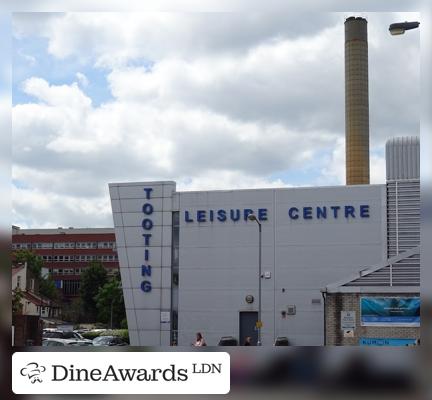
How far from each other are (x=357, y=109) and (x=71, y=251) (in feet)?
196

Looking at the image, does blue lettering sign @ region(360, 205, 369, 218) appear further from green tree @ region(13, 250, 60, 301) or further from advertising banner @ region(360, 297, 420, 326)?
green tree @ region(13, 250, 60, 301)

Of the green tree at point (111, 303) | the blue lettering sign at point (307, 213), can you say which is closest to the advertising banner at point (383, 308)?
the blue lettering sign at point (307, 213)

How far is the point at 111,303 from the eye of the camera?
Answer: 77.1 m

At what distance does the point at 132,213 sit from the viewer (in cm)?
4484

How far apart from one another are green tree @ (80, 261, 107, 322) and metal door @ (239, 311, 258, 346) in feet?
144

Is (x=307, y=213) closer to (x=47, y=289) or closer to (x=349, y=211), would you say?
(x=349, y=211)

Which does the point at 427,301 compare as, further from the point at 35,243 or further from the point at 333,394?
the point at 35,243

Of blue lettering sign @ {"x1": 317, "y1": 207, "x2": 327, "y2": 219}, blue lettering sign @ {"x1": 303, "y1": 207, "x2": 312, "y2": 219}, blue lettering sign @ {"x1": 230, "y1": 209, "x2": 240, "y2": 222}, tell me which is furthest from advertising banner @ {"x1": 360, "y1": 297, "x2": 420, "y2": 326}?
blue lettering sign @ {"x1": 230, "y1": 209, "x2": 240, "y2": 222}

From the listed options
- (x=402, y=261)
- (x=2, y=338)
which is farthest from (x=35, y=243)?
(x=2, y=338)

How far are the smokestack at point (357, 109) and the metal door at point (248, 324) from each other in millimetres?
14737

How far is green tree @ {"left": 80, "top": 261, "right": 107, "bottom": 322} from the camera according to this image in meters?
84.3

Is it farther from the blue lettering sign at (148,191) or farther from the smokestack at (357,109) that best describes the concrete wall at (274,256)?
the smokestack at (357,109)

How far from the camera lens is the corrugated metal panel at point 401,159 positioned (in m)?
37.9

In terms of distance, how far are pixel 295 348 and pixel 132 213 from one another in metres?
37.1
